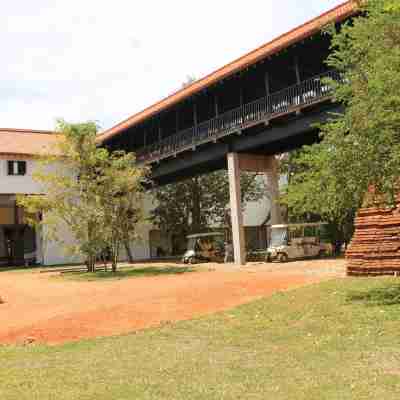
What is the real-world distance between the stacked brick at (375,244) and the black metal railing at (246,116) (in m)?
5.14

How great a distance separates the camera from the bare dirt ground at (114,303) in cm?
1045

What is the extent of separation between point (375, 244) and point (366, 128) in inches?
213

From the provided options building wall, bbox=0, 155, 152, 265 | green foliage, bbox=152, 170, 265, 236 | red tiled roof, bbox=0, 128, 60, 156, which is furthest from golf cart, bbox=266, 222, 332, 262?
red tiled roof, bbox=0, 128, 60, 156

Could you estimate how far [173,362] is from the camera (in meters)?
6.86

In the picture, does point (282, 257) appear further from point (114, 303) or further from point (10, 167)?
point (10, 167)

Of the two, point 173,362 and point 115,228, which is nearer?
point 173,362

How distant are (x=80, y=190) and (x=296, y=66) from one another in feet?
38.9

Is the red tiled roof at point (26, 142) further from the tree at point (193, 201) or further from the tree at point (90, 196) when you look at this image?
the tree at point (90, 196)

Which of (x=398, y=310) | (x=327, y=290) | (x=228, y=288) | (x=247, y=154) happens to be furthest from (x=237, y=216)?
(x=398, y=310)

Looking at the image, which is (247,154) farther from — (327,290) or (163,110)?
(327,290)

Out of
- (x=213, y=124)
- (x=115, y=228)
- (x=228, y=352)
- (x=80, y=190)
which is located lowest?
(x=228, y=352)

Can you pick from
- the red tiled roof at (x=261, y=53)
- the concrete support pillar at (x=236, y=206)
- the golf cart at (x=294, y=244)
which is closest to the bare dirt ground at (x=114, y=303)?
the concrete support pillar at (x=236, y=206)

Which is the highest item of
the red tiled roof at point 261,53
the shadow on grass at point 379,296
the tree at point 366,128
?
the red tiled roof at point 261,53

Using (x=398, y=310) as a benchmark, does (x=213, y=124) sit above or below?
above
